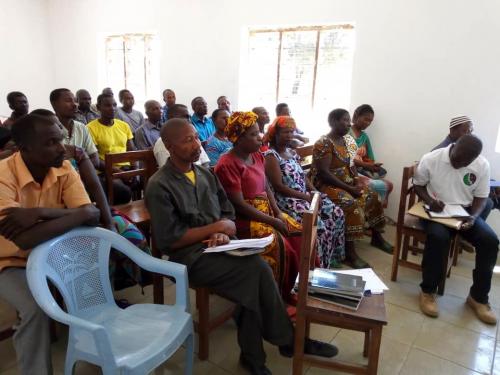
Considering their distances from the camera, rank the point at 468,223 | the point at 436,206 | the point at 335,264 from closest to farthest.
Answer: the point at 468,223 < the point at 436,206 < the point at 335,264

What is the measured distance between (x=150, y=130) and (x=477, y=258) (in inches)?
122

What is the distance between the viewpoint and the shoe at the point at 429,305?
2271mm

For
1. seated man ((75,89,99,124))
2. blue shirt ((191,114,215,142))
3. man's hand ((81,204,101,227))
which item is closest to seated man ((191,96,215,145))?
blue shirt ((191,114,215,142))

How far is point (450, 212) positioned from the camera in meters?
2.44

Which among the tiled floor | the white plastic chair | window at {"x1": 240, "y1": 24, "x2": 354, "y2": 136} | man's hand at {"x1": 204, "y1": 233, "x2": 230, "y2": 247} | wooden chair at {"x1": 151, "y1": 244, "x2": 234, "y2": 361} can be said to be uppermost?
window at {"x1": 240, "y1": 24, "x2": 354, "y2": 136}

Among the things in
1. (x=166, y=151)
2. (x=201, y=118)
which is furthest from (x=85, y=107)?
(x=166, y=151)

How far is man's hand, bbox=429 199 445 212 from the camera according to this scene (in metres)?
2.47

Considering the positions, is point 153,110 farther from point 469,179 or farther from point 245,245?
point 469,179

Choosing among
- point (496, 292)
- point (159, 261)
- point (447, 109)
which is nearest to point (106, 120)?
point (159, 261)

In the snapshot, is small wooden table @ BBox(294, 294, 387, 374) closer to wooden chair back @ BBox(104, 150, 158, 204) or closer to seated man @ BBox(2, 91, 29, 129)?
wooden chair back @ BBox(104, 150, 158, 204)

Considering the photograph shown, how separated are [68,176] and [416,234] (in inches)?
85.4

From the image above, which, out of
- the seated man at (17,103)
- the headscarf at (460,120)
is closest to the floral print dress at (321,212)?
the headscarf at (460,120)

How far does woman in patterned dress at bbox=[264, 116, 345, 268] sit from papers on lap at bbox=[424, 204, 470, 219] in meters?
0.62

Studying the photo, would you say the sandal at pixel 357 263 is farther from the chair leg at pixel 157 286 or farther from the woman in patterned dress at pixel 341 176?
the chair leg at pixel 157 286
